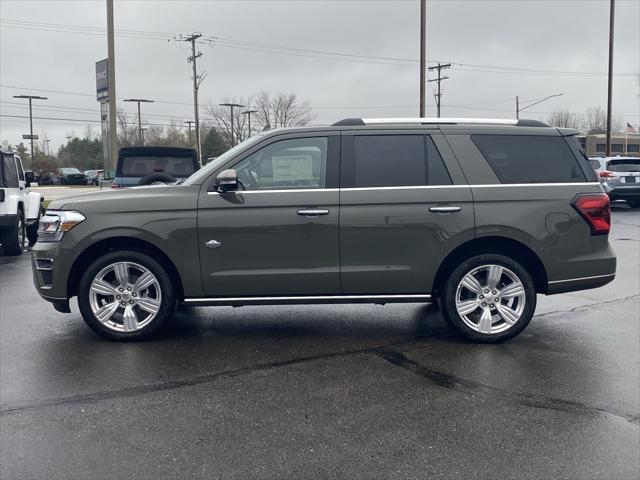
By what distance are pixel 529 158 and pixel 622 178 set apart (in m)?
17.5

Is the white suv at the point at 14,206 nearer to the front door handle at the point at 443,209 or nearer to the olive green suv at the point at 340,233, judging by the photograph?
the olive green suv at the point at 340,233

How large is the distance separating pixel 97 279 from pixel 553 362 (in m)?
3.91

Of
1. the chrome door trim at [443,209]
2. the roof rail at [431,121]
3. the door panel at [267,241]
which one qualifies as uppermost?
the roof rail at [431,121]

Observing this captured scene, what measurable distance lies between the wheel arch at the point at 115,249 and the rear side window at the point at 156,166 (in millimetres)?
8002

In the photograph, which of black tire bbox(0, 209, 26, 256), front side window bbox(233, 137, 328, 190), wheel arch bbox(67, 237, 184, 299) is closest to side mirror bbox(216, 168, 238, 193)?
front side window bbox(233, 137, 328, 190)

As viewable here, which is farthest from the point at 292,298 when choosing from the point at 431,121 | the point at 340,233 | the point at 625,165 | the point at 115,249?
the point at 625,165

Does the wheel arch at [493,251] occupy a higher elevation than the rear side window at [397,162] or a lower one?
lower

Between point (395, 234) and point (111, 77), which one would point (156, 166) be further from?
point (395, 234)

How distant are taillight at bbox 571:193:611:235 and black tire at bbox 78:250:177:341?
144 inches

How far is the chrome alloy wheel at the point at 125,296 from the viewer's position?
5.97 meters

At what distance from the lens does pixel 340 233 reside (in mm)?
5918

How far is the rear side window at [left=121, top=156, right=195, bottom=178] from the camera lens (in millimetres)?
13945

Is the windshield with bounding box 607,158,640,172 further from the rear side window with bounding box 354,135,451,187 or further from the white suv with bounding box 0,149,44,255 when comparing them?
the rear side window with bounding box 354,135,451,187

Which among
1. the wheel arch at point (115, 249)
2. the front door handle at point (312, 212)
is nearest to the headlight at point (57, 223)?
the wheel arch at point (115, 249)
